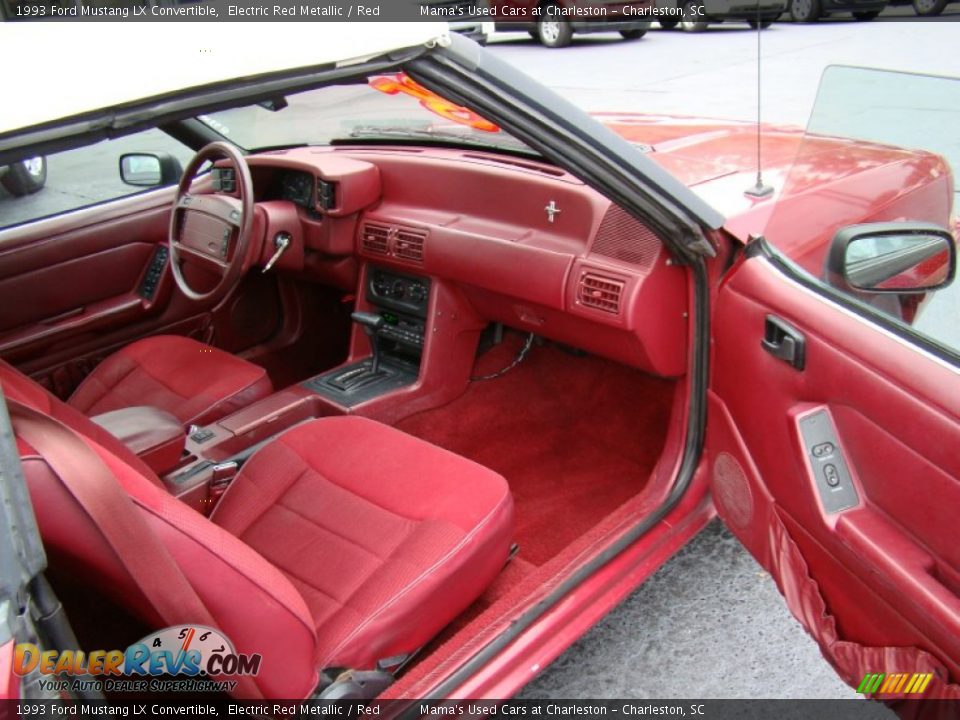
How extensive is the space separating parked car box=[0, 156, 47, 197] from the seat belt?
8.15ft

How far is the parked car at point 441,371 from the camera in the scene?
1.18 metres

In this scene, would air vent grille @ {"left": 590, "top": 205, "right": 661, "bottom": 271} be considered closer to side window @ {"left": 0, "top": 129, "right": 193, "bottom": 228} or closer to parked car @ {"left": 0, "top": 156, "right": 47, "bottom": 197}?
side window @ {"left": 0, "top": 129, "right": 193, "bottom": 228}

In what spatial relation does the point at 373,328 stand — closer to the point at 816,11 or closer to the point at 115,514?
the point at 115,514

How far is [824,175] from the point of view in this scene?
198cm

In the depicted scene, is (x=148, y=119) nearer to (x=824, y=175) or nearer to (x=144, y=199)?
(x=824, y=175)

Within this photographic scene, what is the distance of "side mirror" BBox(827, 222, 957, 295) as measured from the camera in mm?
1553

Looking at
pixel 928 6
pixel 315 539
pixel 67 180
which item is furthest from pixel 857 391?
pixel 928 6

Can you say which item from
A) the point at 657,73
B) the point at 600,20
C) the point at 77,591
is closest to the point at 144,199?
the point at 77,591

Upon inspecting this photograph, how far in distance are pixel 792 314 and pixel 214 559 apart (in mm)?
1191

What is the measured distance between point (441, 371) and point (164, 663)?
6.13 ft

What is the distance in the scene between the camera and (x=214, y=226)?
108 inches

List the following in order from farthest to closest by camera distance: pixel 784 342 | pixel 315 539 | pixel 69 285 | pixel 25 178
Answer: pixel 25 178
pixel 69 285
pixel 315 539
pixel 784 342

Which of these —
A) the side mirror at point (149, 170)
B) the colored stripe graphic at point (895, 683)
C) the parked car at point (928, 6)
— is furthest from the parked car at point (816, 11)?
the colored stripe graphic at point (895, 683)

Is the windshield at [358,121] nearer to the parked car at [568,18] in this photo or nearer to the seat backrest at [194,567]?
the seat backrest at [194,567]
